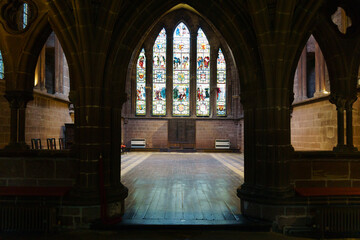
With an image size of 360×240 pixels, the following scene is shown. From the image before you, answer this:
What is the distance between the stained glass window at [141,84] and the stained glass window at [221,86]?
4434 mm

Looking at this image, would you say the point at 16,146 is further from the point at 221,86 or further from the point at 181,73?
the point at 221,86

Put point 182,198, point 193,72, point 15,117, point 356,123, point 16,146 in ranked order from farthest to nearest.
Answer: point 193,72, point 356,123, point 182,198, point 15,117, point 16,146

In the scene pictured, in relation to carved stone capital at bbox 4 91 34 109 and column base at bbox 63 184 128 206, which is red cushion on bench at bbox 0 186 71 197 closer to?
column base at bbox 63 184 128 206

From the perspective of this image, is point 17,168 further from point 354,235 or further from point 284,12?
point 354,235

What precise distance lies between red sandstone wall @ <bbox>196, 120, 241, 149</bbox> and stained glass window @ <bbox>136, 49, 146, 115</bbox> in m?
3.45

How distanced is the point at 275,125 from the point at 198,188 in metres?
2.52

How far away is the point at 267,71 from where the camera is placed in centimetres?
354

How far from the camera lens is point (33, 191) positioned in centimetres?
351

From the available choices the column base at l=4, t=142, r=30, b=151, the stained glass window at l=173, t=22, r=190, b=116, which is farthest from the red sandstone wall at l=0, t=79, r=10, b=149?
the stained glass window at l=173, t=22, r=190, b=116

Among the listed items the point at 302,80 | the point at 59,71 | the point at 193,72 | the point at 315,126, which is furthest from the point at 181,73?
the point at 315,126

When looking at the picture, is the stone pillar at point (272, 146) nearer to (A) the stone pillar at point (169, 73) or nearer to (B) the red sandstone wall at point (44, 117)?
(B) the red sandstone wall at point (44, 117)

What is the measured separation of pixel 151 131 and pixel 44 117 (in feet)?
22.7

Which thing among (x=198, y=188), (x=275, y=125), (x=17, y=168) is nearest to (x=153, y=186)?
(x=198, y=188)

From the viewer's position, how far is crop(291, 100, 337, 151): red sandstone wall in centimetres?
809
